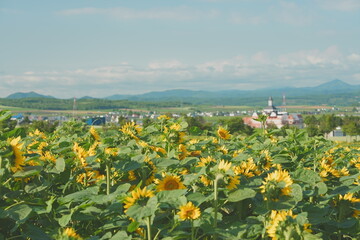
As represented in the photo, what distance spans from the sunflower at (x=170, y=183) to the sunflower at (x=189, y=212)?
50cm

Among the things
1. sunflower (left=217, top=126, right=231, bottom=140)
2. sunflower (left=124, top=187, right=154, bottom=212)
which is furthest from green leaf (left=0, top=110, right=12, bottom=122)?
sunflower (left=217, top=126, right=231, bottom=140)

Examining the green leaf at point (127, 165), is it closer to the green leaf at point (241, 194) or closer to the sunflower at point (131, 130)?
the green leaf at point (241, 194)

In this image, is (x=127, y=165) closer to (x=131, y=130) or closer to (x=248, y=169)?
(x=248, y=169)

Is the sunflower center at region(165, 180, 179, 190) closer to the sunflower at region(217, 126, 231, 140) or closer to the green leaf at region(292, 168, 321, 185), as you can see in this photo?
→ the green leaf at region(292, 168, 321, 185)

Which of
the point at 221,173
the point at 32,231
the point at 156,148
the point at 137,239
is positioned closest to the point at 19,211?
the point at 32,231

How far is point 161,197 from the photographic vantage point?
2.43 meters

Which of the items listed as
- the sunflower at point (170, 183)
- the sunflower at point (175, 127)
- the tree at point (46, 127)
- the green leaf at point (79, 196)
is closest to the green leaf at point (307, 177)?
the sunflower at point (170, 183)

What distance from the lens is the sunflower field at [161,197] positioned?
2.40 metres

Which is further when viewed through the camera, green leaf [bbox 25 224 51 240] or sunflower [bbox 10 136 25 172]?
sunflower [bbox 10 136 25 172]

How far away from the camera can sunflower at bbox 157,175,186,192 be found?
2914 millimetres

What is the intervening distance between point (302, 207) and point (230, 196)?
52 cm

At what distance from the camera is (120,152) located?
292cm

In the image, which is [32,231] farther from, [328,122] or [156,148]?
[328,122]

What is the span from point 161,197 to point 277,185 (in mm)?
735
